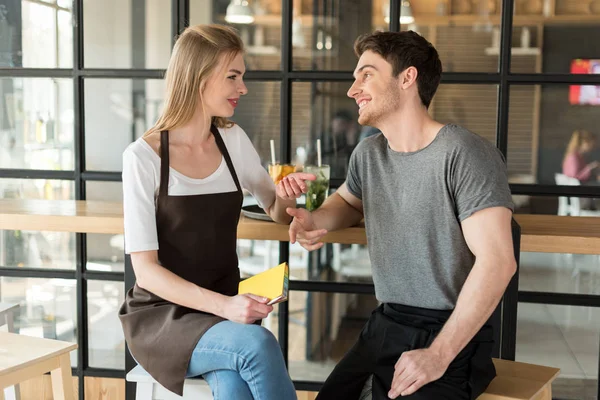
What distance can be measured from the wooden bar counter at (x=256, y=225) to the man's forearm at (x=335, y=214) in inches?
0.9

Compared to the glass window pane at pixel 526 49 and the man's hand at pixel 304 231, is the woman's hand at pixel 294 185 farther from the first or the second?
the glass window pane at pixel 526 49

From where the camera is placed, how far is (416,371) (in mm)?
1665

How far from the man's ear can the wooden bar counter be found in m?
0.44

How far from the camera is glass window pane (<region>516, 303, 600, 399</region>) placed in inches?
106

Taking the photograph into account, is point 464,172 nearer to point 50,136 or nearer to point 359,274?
point 359,274

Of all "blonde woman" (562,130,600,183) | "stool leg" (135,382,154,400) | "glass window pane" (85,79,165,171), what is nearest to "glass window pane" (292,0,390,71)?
"glass window pane" (85,79,165,171)

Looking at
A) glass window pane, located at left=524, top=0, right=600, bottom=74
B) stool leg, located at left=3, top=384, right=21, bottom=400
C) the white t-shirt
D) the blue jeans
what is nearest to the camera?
the blue jeans

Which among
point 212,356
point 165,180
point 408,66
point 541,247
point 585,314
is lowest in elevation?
point 585,314

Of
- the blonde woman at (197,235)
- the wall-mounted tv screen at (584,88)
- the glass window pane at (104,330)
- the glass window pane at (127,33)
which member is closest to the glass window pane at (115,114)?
the glass window pane at (127,33)

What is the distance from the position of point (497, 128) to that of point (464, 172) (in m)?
0.97

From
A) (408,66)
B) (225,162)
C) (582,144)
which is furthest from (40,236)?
(582,144)

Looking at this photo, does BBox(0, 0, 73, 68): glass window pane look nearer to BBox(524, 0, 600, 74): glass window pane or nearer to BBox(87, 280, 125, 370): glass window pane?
BBox(87, 280, 125, 370): glass window pane

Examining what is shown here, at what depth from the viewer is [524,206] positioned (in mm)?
2682

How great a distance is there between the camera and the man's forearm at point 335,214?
6.79ft
